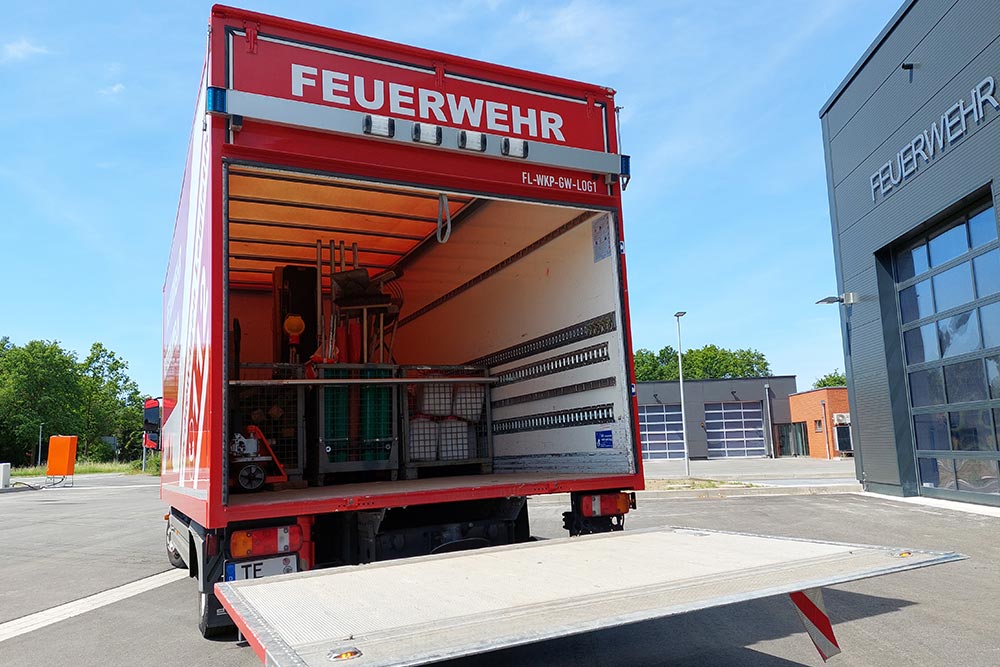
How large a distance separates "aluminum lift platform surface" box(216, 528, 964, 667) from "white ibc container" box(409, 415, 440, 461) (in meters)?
2.24

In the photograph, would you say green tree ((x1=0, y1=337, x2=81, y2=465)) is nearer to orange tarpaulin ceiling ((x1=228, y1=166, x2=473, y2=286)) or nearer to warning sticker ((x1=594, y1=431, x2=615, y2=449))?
orange tarpaulin ceiling ((x1=228, y1=166, x2=473, y2=286))

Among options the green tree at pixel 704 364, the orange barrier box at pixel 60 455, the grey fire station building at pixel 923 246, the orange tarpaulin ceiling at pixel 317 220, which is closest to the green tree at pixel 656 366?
the green tree at pixel 704 364

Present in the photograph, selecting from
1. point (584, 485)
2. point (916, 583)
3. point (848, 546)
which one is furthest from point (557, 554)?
point (916, 583)

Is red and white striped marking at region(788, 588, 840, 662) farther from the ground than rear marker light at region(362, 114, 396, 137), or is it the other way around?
rear marker light at region(362, 114, 396, 137)

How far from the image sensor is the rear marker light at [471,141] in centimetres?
478

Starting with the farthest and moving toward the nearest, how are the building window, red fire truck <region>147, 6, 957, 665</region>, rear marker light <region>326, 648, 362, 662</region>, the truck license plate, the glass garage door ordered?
1. the glass garage door
2. the building window
3. the truck license plate
4. red fire truck <region>147, 6, 957, 665</region>
5. rear marker light <region>326, 648, 362, 662</region>

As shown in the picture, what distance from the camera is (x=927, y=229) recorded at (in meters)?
13.5

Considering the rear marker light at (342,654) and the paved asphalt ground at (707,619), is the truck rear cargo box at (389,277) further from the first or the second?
the rear marker light at (342,654)

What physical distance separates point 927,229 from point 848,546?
1184 centimetres

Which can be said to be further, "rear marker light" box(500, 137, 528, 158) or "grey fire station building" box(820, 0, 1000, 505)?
"grey fire station building" box(820, 0, 1000, 505)

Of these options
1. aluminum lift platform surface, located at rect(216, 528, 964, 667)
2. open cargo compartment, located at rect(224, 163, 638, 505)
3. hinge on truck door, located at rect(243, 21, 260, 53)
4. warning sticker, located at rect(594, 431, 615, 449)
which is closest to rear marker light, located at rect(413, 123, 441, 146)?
open cargo compartment, located at rect(224, 163, 638, 505)

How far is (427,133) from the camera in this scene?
466 cm

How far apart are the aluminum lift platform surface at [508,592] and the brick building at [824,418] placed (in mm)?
37399

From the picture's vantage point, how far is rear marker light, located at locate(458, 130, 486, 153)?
478cm
